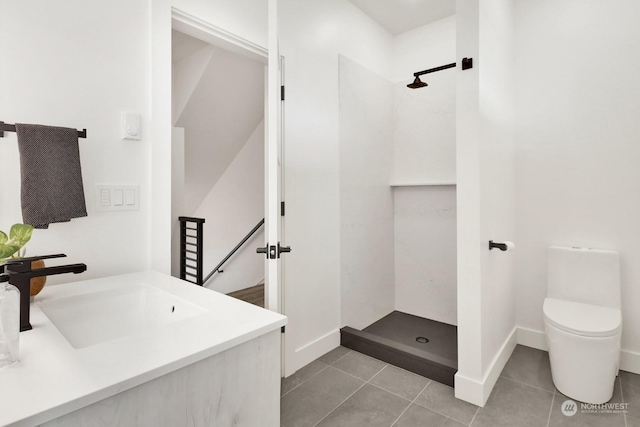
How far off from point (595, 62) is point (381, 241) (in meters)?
2.00

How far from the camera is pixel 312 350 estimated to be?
2.35m

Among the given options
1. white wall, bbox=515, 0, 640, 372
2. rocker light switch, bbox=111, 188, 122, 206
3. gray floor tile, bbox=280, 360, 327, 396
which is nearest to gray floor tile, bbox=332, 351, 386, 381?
gray floor tile, bbox=280, 360, 327, 396

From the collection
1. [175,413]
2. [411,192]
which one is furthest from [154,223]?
[411,192]

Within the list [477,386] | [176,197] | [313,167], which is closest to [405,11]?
[313,167]

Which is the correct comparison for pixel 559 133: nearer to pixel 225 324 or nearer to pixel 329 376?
pixel 329 376

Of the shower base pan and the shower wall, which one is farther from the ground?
the shower wall

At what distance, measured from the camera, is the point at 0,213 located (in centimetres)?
122

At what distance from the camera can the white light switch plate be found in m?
1.46

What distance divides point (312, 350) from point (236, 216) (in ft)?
7.90

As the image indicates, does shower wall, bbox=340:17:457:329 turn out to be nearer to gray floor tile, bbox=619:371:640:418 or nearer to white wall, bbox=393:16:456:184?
white wall, bbox=393:16:456:184

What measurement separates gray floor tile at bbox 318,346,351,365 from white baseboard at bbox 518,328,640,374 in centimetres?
140
